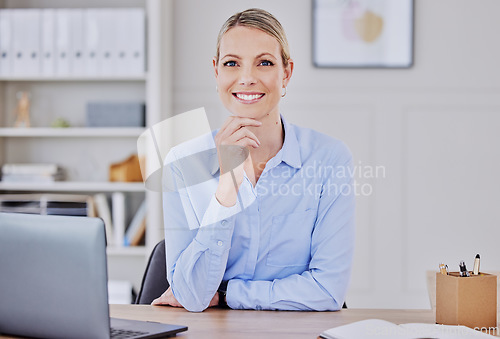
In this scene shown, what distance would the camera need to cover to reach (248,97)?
1.68m

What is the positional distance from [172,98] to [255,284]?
174cm

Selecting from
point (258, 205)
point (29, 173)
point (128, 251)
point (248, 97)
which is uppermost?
point (248, 97)

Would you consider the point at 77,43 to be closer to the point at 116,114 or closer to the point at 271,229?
the point at 116,114

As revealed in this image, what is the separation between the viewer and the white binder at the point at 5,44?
2807 mm

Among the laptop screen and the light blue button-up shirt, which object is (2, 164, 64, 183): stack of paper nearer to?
the light blue button-up shirt

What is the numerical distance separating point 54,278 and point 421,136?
2303mm

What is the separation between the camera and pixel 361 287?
2891 millimetres

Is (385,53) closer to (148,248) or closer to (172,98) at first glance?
(172,98)

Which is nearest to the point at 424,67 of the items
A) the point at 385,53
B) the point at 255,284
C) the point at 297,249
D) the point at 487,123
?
the point at 385,53

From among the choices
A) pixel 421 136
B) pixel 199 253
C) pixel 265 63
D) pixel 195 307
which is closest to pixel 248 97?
pixel 265 63

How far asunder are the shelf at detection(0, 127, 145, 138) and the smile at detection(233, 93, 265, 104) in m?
1.20

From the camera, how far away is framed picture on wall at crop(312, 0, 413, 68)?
9.48 ft

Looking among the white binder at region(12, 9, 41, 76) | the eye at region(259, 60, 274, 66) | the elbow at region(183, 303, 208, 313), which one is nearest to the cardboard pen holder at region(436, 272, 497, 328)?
the elbow at region(183, 303, 208, 313)

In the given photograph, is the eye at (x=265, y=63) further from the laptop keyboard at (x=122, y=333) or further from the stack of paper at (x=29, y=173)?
the stack of paper at (x=29, y=173)
